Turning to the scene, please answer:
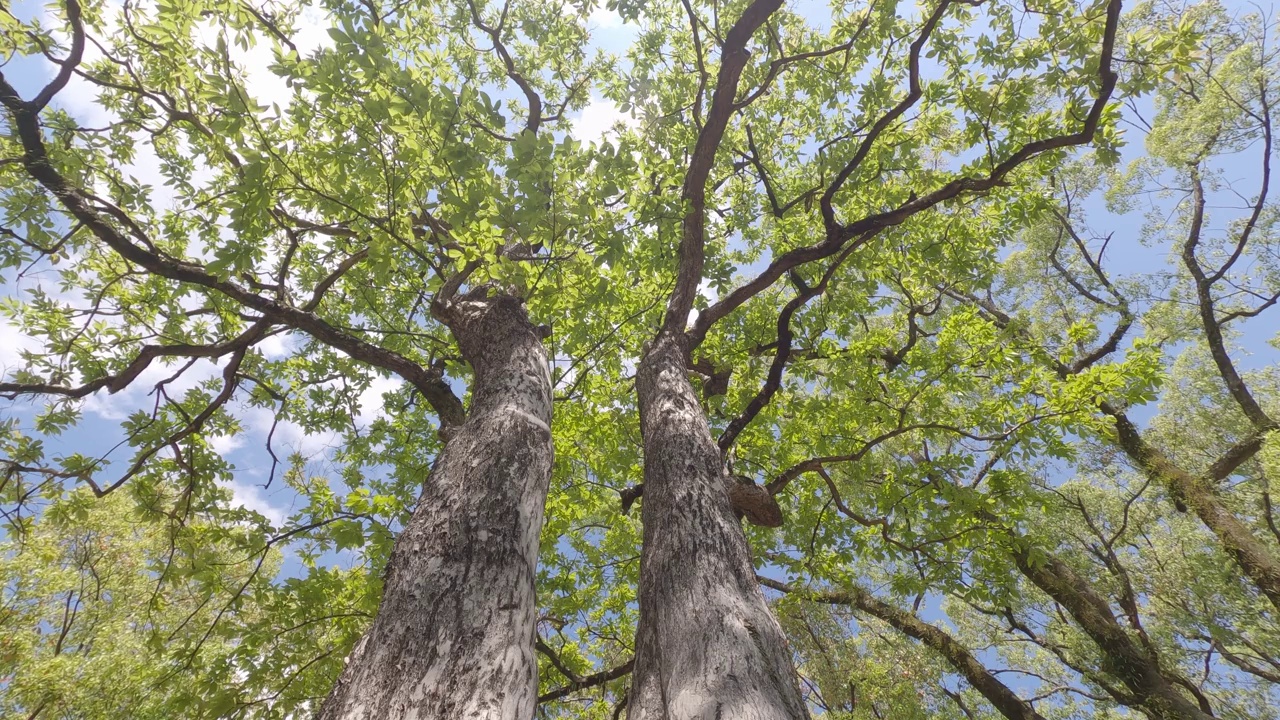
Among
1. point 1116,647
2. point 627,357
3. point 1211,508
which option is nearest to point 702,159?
point 627,357

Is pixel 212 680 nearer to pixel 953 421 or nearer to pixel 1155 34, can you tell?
pixel 953 421

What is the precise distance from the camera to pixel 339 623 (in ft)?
14.7

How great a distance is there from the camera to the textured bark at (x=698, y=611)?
181cm

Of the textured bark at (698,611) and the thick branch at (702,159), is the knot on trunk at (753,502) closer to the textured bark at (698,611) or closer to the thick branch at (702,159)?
the textured bark at (698,611)

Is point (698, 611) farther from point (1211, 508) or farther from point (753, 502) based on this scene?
point (1211, 508)

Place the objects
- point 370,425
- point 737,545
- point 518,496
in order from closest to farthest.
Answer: point 518,496, point 737,545, point 370,425

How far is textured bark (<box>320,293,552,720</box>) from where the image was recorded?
1585 mm


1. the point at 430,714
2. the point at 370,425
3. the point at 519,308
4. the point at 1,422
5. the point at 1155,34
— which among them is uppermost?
the point at 1155,34

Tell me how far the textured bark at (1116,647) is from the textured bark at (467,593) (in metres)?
6.72

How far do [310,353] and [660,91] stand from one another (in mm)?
5973

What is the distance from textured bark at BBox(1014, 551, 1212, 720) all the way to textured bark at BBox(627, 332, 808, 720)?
559 cm

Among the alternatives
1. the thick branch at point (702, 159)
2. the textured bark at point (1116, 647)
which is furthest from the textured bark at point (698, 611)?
the textured bark at point (1116, 647)

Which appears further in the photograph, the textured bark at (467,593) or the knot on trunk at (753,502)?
the knot on trunk at (753,502)

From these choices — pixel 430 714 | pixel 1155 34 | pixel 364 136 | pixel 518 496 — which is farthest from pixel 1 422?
pixel 1155 34
